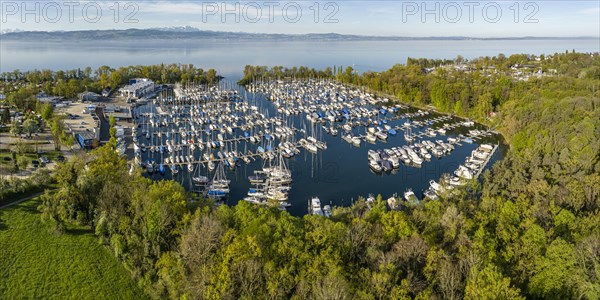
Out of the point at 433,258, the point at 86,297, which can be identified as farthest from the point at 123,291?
the point at 433,258

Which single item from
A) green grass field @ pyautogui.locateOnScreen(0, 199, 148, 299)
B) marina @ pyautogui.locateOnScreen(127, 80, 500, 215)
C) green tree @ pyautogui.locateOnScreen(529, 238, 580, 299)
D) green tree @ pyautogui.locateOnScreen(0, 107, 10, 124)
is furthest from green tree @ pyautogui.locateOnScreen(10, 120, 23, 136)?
green tree @ pyautogui.locateOnScreen(529, 238, 580, 299)

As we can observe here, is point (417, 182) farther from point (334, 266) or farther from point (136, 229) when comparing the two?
point (136, 229)

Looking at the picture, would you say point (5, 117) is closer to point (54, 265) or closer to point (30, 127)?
point (30, 127)

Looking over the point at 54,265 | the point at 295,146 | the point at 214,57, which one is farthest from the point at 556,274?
the point at 214,57

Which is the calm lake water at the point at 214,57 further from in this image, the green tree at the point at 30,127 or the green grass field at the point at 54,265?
the green grass field at the point at 54,265

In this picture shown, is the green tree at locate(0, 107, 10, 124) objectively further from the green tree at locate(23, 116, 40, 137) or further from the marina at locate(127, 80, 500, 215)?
the marina at locate(127, 80, 500, 215)

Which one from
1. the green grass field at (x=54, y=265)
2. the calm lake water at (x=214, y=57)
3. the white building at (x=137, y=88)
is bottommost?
the green grass field at (x=54, y=265)

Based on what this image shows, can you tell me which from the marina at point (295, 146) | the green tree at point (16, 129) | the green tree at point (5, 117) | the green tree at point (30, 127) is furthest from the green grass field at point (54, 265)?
the green tree at point (5, 117)
